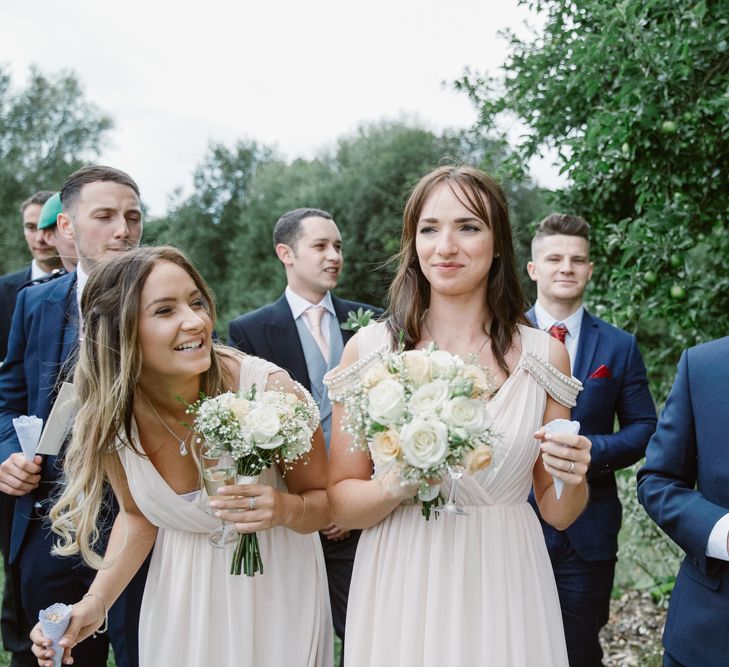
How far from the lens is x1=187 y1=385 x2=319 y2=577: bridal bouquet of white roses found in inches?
100

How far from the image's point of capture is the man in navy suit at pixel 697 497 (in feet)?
8.06

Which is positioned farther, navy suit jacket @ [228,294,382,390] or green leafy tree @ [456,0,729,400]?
navy suit jacket @ [228,294,382,390]

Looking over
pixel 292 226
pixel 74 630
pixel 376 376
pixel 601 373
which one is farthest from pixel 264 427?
pixel 292 226

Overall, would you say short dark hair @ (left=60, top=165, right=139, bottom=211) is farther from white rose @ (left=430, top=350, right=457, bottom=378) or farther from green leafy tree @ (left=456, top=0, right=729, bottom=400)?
green leafy tree @ (left=456, top=0, right=729, bottom=400)

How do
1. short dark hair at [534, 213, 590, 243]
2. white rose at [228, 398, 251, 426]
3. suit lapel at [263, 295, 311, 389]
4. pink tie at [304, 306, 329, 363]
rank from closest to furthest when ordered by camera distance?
white rose at [228, 398, 251, 426]
short dark hair at [534, 213, 590, 243]
suit lapel at [263, 295, 311, 389]
pink tie at [304, 306, 329, 363]

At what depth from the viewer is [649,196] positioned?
4637mm

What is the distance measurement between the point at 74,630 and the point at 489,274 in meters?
2.08

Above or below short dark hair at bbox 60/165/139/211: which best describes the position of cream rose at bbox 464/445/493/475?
below

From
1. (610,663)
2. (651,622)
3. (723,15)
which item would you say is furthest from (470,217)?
(651,622)

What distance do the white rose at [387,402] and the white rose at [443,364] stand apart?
134 millimetres

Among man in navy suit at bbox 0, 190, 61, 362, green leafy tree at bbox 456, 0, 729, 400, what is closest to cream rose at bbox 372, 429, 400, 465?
green leafy tree at bbox 456, 0, 729, 400

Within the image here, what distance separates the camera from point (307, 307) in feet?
18.6

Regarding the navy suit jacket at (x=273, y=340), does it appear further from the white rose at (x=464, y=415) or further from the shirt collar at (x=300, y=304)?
the white rose at (x=464, y=415)

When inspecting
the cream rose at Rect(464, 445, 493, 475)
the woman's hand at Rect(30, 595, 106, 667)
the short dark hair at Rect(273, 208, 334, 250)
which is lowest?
the woman's hand at Rect(30, 595, 106, 667)
